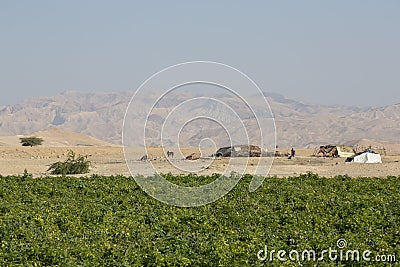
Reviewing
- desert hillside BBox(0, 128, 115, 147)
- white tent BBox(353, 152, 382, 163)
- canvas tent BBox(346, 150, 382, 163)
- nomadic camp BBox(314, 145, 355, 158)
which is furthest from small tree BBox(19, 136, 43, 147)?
white tent BBox(353, 152, 382, 163)

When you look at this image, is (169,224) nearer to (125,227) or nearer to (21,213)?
(125,227)

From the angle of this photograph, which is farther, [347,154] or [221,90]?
[347,154]

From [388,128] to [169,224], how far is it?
4371 inches

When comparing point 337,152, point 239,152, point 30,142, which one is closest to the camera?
point 239,152

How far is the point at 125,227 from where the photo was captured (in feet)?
40.0

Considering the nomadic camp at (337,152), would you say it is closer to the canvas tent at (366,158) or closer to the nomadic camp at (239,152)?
the canvas tent at (366,158)

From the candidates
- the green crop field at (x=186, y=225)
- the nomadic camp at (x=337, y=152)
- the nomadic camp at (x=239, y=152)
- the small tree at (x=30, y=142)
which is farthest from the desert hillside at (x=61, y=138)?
the green crop field at (x=186, y=225)

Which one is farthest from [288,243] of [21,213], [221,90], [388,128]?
[388,128]

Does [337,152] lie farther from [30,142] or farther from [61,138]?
[61,138]

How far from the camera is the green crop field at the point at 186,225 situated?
9570 mm

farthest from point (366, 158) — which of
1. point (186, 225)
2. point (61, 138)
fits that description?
point (61, 138)

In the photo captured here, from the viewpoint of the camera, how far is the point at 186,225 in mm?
12578

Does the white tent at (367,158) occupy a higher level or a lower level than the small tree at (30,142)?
lower

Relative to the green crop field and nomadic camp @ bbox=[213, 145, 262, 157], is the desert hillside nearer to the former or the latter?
nomadic camp @ bbox=[213, 145, 262, 157]
